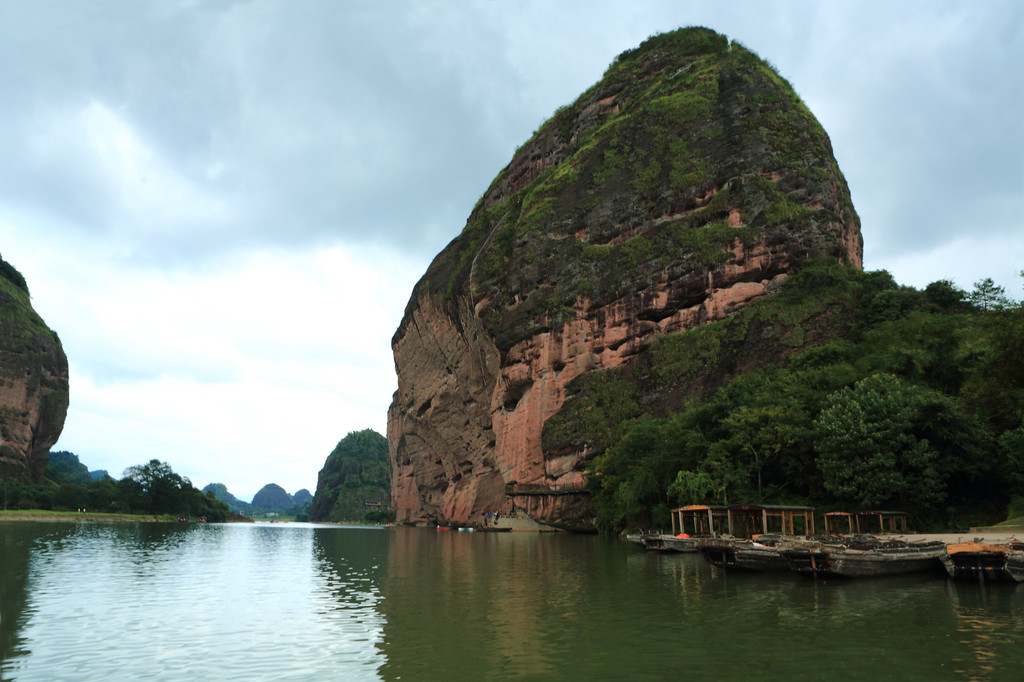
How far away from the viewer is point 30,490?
117375 millimetres

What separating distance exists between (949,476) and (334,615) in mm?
32194

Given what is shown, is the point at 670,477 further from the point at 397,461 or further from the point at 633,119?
the point at 397,461

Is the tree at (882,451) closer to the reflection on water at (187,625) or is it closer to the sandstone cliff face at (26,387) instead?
the reflection on water at (187,625)

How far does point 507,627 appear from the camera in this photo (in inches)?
600

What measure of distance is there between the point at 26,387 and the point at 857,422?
152747 millimetres

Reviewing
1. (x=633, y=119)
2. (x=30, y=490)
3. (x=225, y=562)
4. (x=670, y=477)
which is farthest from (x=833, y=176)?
(x=30, y=490)

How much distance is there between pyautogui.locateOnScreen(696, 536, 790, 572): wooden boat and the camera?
1002 inches

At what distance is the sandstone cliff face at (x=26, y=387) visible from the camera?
125750mm

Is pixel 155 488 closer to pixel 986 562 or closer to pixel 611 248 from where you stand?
pixel 611 248

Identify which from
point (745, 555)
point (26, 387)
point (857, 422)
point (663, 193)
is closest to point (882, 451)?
point (857, 422)

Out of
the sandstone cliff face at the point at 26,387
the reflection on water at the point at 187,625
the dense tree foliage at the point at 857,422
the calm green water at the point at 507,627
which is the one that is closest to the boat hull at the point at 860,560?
the calm green water at the point at 507,627

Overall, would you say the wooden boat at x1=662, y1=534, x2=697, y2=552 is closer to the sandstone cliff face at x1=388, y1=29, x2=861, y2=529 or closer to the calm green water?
the calm green water

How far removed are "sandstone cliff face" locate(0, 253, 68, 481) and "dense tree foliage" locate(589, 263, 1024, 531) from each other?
120379 mm

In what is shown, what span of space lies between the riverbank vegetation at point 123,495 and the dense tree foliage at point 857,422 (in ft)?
313
